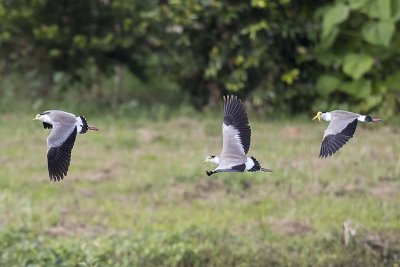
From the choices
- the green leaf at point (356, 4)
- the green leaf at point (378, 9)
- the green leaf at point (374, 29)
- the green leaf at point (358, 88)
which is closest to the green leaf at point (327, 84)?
the green leaf at point (358, 88)

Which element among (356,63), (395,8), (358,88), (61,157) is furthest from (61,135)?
(358,88)

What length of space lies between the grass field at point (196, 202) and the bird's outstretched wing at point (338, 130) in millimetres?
4479

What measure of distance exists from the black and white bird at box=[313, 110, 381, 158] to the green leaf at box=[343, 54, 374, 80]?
6.22m

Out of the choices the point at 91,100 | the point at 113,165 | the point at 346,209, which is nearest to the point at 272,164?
the point at 346,209

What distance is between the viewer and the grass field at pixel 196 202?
6000mm

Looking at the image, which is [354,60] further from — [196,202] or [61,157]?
[61,157]

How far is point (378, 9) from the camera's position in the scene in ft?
17.6

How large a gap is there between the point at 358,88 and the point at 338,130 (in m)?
7.42

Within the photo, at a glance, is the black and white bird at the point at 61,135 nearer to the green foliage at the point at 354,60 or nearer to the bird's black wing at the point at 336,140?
the bird's black wing at the point at 336,140

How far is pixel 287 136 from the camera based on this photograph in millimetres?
8344

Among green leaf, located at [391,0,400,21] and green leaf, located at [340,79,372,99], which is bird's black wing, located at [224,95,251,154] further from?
green leaf, located at [340,79,372,99]

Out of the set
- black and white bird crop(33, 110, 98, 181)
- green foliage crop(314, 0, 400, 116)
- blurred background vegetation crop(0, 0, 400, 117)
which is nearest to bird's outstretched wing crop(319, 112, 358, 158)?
black and white bird crop(33, 110, 98, 181)

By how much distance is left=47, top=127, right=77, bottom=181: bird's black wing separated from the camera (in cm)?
142

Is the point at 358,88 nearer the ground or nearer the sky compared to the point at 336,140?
nearer the sky
